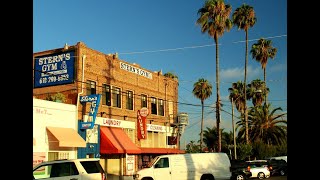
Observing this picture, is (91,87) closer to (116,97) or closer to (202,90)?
(116,97)

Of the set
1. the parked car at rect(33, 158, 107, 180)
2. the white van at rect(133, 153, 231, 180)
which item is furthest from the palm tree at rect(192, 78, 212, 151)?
the parked car at rect(33, 158, 107, 180)

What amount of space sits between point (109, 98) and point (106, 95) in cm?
36

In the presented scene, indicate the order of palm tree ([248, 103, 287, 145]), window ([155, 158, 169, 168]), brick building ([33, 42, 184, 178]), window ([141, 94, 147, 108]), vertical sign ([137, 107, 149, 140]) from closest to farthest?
window ([155, 158, 169, 168])
brick building ([33, 42, 184, 178])
vertical sign ([137, 107, 149, 140])
window ([141, 94, 147, 108])
palm tree ([248, 103, 287, 145])

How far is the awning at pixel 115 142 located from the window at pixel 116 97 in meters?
1.94

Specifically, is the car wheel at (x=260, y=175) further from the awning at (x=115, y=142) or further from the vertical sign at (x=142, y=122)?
the awning at (x=115, y=142)

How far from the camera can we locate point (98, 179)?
1483 cm

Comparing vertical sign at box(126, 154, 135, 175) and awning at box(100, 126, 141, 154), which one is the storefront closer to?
awning at box(100, 126, 141, 154)

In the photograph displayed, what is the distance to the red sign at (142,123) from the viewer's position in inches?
1382

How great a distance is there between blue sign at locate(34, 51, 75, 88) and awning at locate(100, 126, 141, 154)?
4.67m

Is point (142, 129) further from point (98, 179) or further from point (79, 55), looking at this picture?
point (98, 179)

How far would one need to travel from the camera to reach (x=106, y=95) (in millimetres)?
32781

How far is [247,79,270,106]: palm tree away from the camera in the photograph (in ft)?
232
